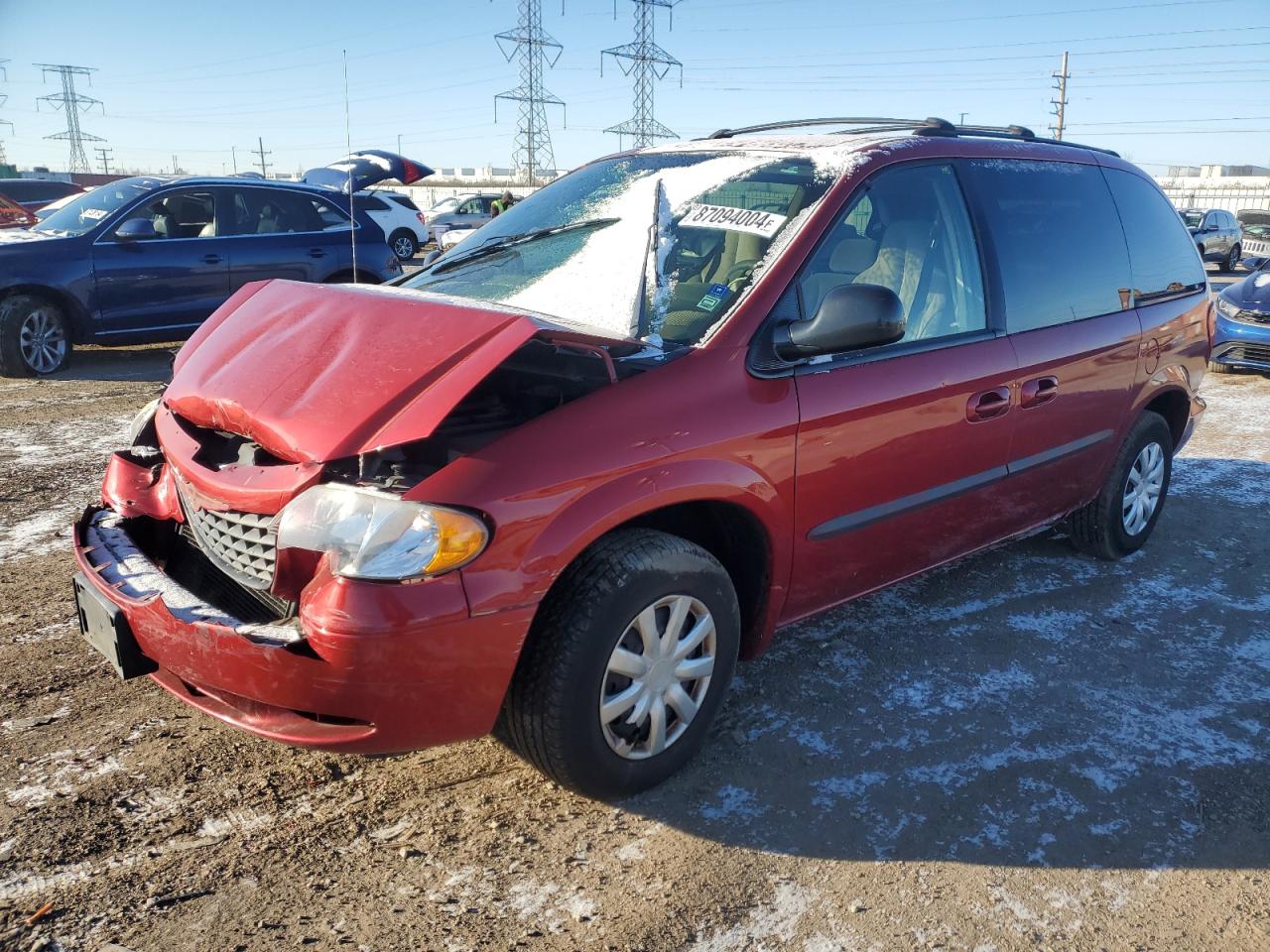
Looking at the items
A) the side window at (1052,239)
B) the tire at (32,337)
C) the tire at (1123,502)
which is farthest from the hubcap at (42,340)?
the tire at (1123,502)

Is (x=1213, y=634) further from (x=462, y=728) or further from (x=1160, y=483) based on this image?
(x=462, y=728)

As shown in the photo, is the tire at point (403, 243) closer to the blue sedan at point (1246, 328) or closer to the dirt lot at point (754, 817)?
the blue sedan at point (1246, 328)

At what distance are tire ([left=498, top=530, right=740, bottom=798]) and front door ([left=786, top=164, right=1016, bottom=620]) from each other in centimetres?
48

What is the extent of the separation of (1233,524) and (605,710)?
416cm

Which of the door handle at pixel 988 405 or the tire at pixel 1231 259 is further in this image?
the tire at pixel 1231 259

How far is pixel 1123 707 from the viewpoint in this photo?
10.6 ft

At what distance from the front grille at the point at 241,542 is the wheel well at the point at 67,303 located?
6.74m

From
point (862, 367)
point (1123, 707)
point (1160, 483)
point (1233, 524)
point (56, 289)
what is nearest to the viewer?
point (862, 367)

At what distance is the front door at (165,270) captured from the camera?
27.3ft

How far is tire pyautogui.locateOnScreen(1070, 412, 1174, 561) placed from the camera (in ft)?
14.2

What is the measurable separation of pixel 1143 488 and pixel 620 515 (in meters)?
3.19

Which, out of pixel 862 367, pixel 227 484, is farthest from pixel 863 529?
pixel 227 484

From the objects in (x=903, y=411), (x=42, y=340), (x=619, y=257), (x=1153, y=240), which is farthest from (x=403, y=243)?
(x=903, y=411)

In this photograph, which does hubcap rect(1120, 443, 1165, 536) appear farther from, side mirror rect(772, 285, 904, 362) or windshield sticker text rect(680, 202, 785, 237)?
windshield sticker text rect(680, 202, 785, 237)
